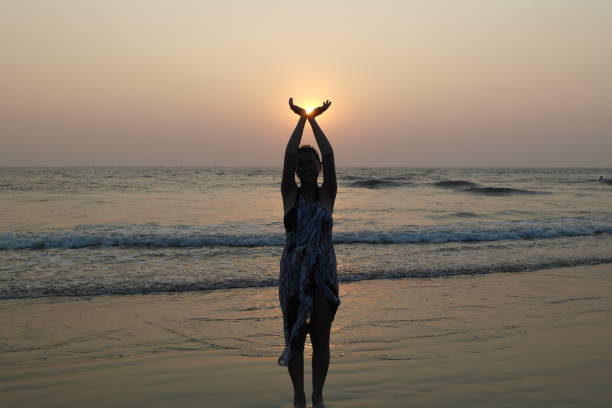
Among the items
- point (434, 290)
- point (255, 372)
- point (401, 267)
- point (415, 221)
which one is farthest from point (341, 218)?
point (255, 372)

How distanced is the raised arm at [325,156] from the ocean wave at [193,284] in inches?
199

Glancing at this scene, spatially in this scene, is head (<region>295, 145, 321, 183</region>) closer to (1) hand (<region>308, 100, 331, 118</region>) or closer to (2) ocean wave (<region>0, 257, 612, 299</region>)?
(1) hand (<region>308, 100, 331, 118</region>)

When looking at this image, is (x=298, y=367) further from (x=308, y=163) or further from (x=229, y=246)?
(x=229, y=246)

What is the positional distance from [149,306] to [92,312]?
2.28 ft

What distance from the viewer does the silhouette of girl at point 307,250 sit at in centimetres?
325

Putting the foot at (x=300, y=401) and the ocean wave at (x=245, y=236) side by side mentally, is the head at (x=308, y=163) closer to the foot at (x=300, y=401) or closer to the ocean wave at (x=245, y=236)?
the foot at (x=300, y=401)

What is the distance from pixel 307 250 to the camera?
3234mm

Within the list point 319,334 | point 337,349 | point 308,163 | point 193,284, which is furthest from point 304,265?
point 193,284

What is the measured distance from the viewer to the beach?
4027mm

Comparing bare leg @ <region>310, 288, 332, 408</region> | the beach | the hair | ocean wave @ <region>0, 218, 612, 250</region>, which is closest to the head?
the hair

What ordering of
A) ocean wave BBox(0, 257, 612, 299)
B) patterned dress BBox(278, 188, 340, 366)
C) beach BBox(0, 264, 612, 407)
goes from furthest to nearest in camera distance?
ocean wave BBox(0, 257, 612, 299), beach BBox(0, 264, 612, 407), patterned dress BBox(278, 188, 340, 366)

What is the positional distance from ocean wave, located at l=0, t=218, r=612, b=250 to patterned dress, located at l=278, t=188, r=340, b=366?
958 centimetres

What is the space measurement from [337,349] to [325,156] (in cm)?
249

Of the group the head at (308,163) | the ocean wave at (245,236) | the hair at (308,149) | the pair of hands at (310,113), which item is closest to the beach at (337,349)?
the head at (308,163)
